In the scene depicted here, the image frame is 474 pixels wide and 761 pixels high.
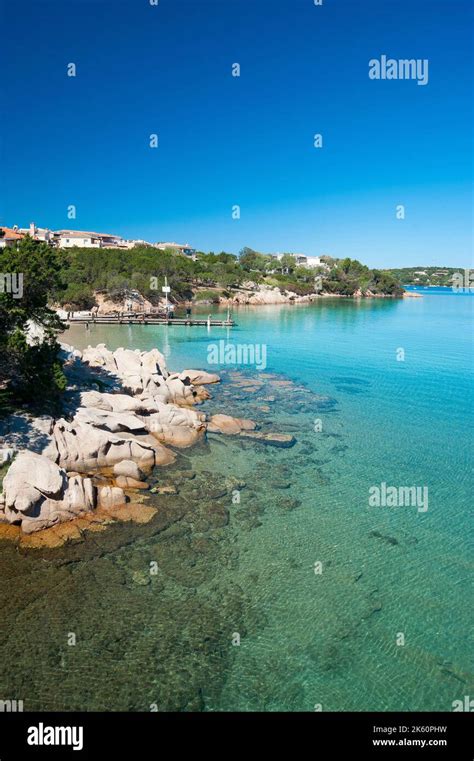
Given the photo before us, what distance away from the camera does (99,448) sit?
53.7ft

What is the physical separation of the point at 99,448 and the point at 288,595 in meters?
Result: 8.59

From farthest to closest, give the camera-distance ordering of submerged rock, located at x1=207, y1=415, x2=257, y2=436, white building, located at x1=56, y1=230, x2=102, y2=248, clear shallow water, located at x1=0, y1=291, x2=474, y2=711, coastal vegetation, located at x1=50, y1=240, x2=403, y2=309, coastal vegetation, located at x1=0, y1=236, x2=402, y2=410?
1. white building, located at x1=56, y1=230, x2=102, y2=248
2. coastal vegetation, located at x1=50, y1=240, x2=403, y2=309
3. submerged rock, located at x1=207, y1=415, x2=257, y2=436
4. coastal vegetation, located at x1=0, y1=236, x2=402, y2=410
5. clear shallow water, located at x1=0, y1=291, x2=474, y2=711

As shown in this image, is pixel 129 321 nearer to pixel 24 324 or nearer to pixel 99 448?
pixel 24 324

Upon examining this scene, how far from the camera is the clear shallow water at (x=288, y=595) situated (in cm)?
855

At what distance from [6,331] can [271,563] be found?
1261 centimetres

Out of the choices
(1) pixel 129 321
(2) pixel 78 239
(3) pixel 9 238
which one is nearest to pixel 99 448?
(3) pixel 9 238

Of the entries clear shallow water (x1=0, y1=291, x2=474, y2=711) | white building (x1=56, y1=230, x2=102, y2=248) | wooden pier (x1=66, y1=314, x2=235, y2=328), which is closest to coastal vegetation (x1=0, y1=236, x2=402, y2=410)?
wooden pier (x1=66, y1=314, x2=235, y2=328)

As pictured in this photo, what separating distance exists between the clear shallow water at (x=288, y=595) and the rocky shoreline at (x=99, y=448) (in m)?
0.98

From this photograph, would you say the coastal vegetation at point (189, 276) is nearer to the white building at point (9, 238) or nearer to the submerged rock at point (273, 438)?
the white building at point (9, 238)

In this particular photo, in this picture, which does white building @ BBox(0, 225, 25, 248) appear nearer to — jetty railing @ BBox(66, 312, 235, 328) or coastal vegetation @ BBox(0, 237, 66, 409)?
coastal vegetation @ BBox(0, 237, 66, 409)

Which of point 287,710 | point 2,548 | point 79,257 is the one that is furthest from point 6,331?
point 79,257

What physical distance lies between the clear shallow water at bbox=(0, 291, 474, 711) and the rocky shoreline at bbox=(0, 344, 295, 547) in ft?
3.23

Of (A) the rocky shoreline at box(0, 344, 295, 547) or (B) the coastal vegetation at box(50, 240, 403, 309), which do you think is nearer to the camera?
(A) the rocky shoreline at box(0, 344, 295, 547)

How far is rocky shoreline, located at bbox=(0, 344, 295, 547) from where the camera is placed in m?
12.6
